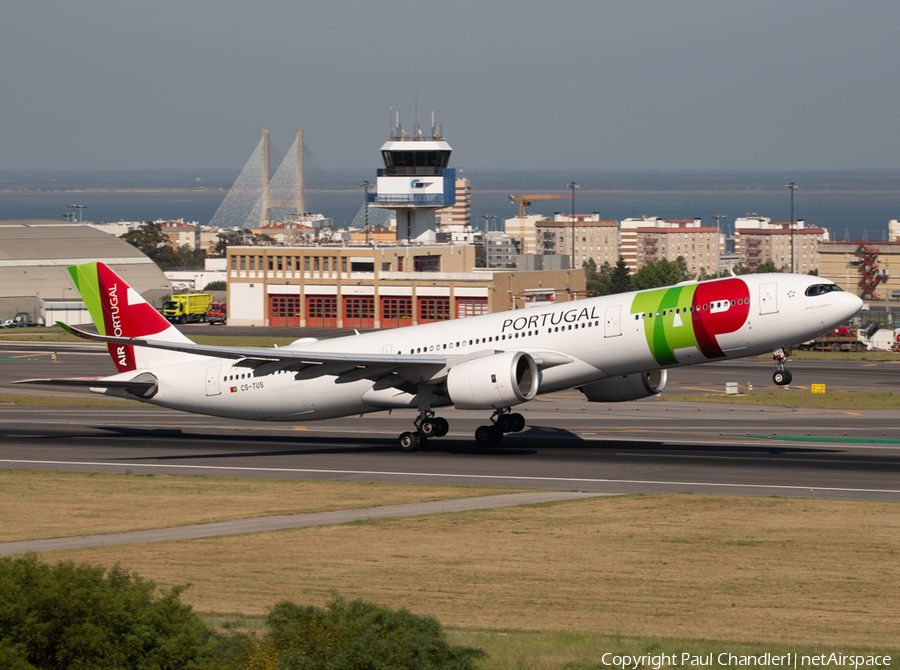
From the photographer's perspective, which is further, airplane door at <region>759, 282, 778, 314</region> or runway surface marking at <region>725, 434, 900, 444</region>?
runway surface marking at <region>725, 434, 900, 444</region>

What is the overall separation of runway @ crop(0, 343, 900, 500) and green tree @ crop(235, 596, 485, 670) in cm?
2127

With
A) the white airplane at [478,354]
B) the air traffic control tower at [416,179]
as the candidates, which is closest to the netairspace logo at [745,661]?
the white airplane at [478,354]

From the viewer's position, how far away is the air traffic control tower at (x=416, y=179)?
14338 centimetres

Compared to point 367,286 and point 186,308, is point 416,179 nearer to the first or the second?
point 367,286

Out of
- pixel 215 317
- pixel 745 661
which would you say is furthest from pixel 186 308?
pixel 745 661

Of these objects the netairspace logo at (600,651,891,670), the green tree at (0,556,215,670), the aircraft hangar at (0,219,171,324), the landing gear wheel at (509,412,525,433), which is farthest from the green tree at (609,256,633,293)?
the green tree at (0,556,215,670)

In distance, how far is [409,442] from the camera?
145 ft

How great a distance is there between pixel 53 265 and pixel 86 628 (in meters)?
160

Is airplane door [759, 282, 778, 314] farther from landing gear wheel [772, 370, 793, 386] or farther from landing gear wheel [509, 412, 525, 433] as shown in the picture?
landing gear wheel [509, 412, 525, 433]

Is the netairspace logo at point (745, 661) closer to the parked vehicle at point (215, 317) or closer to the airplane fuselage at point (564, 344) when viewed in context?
the airplane fuselage at point (564, 344)

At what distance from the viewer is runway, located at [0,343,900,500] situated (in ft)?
120

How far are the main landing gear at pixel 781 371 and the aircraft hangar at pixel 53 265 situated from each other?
4582 inches

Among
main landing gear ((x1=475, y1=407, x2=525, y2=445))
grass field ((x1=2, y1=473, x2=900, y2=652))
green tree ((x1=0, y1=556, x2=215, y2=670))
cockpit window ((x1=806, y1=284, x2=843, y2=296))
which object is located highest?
cockpit window ((x1=806, y1=284, x2=843, y2=296))

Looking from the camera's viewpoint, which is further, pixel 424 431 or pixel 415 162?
pixel 415 162
